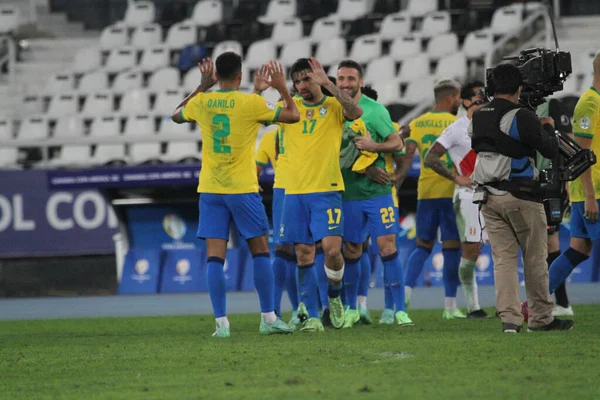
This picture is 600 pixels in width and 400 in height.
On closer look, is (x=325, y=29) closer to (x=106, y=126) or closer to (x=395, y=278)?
(x=106, y=126)

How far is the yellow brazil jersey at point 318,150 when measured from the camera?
34.3 ft

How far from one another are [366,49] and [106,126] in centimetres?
520

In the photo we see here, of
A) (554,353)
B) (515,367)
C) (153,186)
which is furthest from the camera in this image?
(153,186)

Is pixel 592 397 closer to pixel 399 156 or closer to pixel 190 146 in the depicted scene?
pixel 399 156

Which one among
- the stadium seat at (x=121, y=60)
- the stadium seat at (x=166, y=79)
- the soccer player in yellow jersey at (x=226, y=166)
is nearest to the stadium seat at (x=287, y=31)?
the stadium seat at (x=166, y=79)

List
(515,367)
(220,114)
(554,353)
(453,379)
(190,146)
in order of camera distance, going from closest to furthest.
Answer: (453,379)
(515,367)
(554,353)
(220,114)
(190,146)

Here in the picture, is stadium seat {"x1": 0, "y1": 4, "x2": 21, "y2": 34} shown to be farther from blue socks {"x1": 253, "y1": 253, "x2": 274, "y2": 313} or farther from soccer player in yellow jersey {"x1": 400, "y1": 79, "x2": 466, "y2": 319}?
blue socks {"x1": 253, "y1": 253, "x2": 274, "y2": 313}

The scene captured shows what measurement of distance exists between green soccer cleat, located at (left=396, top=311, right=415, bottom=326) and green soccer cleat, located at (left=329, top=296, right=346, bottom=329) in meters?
0.54

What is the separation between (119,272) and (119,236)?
24.3 inches

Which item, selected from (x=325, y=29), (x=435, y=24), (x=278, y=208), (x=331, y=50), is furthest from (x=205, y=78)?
(x=325, y=29)

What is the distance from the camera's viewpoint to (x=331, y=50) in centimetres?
2367

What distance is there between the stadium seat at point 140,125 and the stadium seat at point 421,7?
5.61 meters

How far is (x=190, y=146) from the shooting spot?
21.9 m

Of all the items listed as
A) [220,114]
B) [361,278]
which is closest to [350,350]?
[220,114]
